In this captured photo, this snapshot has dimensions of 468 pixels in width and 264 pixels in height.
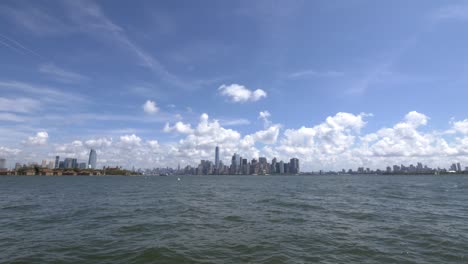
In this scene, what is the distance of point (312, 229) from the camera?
24.8 meters

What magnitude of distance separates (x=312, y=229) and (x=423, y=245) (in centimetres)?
857

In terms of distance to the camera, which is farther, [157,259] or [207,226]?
[207,226]

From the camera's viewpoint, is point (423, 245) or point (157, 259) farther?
point (423, 245)

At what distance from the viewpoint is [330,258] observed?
55.1ft

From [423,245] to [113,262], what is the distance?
22044 millimetres

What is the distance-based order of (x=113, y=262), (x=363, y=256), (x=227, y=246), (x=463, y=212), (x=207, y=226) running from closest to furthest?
(x=113, y=262) → (x=363, y=256) → (x=227, y=246) → (x=207, y=226) → (x=463, y=212)

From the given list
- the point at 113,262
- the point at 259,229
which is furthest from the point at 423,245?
the point at 113,262

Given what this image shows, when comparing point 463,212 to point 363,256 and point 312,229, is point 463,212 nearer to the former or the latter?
point 312,229

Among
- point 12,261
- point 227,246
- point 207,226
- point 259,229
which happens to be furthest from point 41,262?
point 259,229

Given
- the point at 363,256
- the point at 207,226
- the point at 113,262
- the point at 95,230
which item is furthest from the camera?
the point at 207,226

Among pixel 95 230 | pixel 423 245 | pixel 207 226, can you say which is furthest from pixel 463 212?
pixel 95 230

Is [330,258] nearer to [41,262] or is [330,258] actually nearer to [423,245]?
[423,245]

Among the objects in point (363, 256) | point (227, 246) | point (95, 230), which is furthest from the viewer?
point (95, 230)

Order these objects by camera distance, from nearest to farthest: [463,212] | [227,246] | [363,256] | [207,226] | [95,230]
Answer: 1. [363,256]
2. [227,246]
3. [95,230]
4. [207,226]
5. [463,212]
